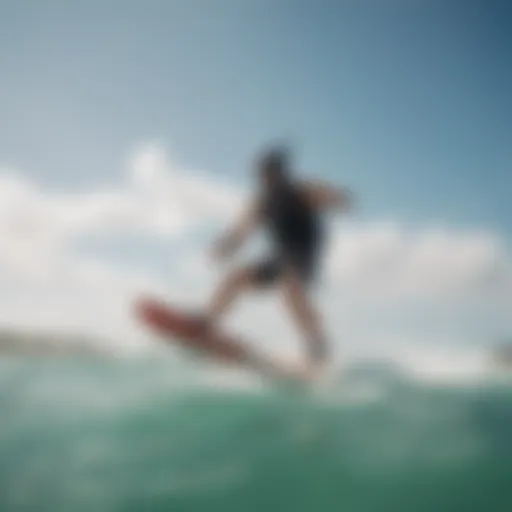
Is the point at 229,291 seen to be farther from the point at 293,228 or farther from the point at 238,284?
the point at 293,228

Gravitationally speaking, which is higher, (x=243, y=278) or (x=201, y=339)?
(x=243, y=278)

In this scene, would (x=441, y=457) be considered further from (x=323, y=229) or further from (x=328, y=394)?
(x=323, y=229)

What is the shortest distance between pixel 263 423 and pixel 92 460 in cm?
285

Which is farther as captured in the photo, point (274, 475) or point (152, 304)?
point (274, 475)

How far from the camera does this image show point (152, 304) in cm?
514

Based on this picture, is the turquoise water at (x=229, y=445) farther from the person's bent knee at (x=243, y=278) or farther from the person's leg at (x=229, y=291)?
the person's bent knee at (x=243, y=278)

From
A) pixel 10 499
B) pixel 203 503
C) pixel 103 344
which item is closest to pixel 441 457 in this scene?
pixel 203 503

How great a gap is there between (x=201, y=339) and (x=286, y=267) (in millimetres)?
1199

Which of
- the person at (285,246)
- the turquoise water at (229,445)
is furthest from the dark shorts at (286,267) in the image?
the turquoise water at (229,445)

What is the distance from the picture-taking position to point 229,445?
848cm

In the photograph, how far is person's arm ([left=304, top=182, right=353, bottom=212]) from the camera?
4.84 m

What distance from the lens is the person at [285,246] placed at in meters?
5.06

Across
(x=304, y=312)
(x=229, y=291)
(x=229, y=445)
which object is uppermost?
(x=229, y=291)

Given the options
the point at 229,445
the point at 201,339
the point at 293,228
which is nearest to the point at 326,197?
the point at 293,228
